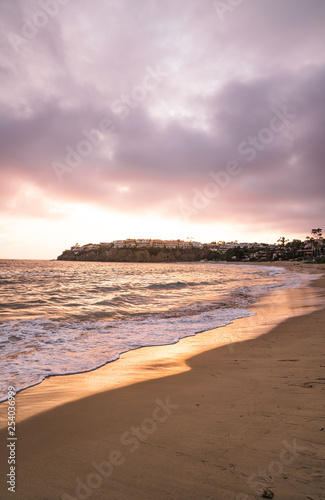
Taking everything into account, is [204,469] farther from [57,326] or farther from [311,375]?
[57,326]

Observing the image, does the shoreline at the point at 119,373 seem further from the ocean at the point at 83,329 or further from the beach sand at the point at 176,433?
the ocean at the point at 83,329

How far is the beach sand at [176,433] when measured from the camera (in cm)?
229

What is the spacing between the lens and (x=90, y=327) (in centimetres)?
1012

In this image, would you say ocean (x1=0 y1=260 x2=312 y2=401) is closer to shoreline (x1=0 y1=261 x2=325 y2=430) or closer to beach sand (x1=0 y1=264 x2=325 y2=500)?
shoreline (x1=0 y1=261 x2=325 y2=430)

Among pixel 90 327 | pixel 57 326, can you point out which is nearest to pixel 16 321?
pixel 57 326

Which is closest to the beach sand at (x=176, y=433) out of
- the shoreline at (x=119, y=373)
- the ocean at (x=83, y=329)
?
the shoreline at (x=119, y=373)

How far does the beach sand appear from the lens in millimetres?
2291

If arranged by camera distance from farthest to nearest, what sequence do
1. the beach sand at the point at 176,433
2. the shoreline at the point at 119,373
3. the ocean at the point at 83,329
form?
the ocean at the point at 83,329 → the shoreline at the point at 119,373 → the beach sand at the point at 176,433

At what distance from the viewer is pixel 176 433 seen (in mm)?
3045

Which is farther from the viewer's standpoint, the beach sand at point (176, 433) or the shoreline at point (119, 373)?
the shoreline at point (119, 373)

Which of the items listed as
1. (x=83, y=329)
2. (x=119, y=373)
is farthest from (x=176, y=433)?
(x=83, y=329)

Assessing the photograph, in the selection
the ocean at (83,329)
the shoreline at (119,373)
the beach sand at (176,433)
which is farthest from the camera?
the ocean at (83,329)

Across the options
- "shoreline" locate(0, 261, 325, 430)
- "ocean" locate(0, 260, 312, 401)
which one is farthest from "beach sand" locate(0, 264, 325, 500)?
"ocean" locate(0, 260, 312, 401)

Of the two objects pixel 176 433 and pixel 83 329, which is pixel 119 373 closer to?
pixel 176 433
